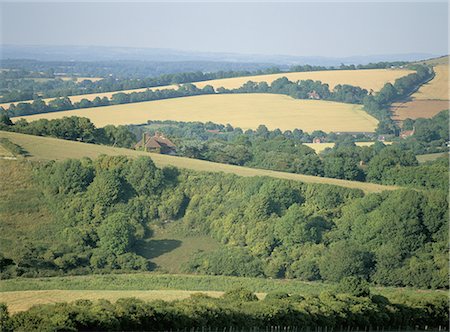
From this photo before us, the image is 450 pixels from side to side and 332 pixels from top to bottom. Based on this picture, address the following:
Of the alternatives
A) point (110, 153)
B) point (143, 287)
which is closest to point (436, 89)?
point (110, 153)

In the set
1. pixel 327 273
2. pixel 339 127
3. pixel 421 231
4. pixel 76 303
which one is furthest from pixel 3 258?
pixel 339 127

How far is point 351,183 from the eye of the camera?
5059cm

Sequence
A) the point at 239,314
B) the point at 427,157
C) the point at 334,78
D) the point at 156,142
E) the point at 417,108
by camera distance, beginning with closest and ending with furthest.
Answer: the point at 239,314 < the point at 156,142 < the point at 427,157 < the point at 417,108 < the point at 334,78

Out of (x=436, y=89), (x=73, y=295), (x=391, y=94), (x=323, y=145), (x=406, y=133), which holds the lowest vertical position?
(x=406, y=133)

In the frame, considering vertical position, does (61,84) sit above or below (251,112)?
below

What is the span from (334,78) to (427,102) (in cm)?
1772

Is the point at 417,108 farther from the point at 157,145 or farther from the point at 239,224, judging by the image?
the point at 239,224

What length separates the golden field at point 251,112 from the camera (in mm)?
87750

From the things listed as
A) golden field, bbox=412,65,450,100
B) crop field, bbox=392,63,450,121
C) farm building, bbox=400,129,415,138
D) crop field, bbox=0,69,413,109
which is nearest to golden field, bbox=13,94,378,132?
farm building, bbox=400,129,415,138

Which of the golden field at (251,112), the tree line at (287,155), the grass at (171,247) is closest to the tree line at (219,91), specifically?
the golden field at (251,112)

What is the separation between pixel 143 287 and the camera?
35594mm

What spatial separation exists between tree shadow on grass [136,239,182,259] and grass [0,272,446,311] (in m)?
2.58

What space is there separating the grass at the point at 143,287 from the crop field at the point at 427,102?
5432 centimetres

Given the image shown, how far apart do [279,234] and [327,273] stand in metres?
4.43
